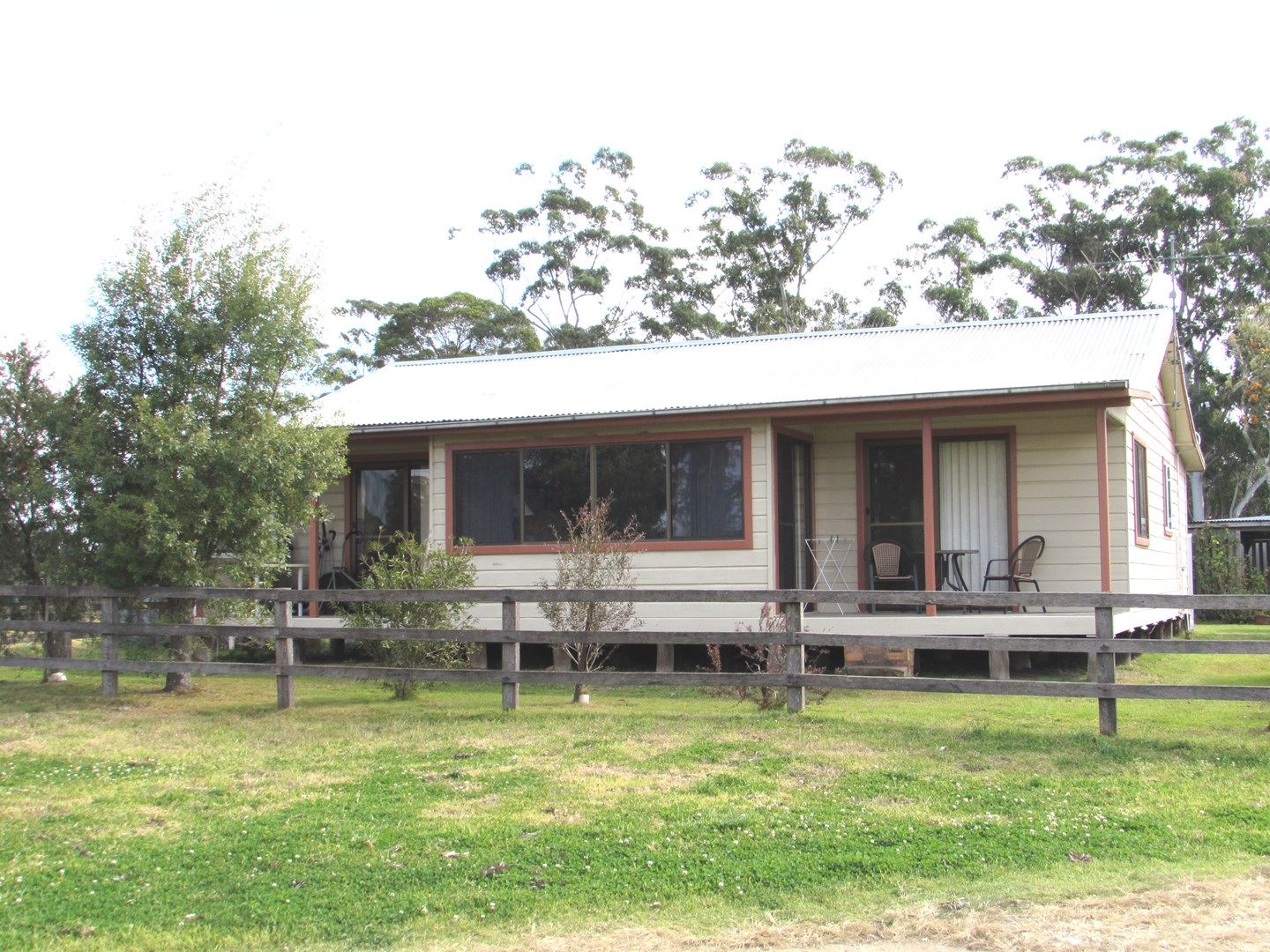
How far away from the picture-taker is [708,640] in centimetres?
1009

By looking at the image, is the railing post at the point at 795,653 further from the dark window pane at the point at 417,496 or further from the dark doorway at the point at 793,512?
the dark window pane at the point at 417,496

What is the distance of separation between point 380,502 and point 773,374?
5918mm

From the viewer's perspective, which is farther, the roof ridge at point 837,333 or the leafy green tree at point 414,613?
the roof ridge at point 837,333

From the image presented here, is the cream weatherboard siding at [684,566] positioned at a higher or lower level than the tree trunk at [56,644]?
higher

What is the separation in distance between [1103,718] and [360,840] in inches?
206

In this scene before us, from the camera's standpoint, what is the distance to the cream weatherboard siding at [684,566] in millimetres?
13312

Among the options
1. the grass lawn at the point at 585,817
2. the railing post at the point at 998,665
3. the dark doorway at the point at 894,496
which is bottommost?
the grass lawn at the point at 585,817

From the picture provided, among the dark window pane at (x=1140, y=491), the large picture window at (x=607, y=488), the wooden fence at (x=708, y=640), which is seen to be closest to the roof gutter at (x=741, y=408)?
the large picture window at (x=607, y=488)

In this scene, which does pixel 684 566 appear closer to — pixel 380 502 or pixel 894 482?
pixel 894 482

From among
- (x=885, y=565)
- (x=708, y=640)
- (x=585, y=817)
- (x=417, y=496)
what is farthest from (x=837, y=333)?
(x=585, y=817)

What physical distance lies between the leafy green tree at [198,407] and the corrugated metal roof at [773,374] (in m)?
1.04

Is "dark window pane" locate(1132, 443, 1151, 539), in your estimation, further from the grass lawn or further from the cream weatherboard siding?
the grass lawn

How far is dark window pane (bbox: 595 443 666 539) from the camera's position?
1377cm

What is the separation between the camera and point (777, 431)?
13.7 m
